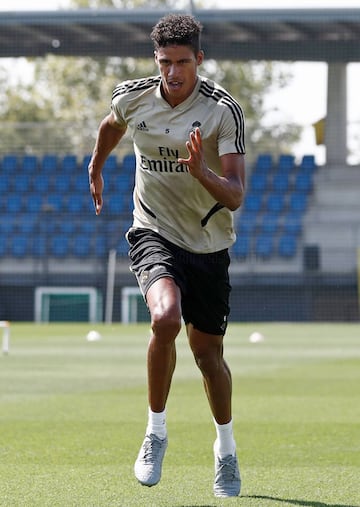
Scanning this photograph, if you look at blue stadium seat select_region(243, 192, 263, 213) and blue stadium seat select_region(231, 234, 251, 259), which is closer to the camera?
blue stadium seat select_region(231, 234, 251, 259)

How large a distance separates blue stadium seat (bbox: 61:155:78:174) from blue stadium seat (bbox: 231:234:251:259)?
638 centimetres

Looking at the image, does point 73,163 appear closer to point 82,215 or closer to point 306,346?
point 82,215

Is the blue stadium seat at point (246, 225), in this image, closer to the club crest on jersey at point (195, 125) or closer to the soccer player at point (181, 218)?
the soccer player at point (181, 218)

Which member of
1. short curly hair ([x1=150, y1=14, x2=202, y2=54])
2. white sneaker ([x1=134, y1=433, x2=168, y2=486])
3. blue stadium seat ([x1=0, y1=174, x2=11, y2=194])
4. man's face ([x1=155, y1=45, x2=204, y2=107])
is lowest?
white sneaker ([x1=134, y1=433, x2=168, y2=486])

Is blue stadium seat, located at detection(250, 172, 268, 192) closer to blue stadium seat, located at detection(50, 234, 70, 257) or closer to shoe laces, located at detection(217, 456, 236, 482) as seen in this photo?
blue stadium seat, located at detection(50, 234, 70, 257)

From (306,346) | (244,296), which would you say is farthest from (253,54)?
(306,346)

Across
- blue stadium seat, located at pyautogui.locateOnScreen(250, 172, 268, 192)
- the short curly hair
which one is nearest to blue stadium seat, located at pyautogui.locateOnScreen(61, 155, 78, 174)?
blue stadium seat, located at pyautogui.locateOnScreen(250, 172, 268, 192)

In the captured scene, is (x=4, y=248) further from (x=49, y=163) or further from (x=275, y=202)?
(x=275, y=202)

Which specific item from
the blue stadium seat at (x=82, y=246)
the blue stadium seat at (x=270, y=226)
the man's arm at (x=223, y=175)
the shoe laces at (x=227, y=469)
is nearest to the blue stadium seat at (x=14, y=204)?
the blue stadium seat at (x=82, y=246)

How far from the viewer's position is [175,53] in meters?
5.59

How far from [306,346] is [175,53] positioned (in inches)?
635

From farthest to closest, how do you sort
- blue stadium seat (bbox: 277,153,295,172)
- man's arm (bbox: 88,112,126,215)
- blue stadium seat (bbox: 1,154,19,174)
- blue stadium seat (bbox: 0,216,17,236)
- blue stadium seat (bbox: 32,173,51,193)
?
blue stadium seat (bbox: 1,154,19,174) < blue stadium seat (bbox: 32,173,51,193) < blue stadium seat (bbox: 277,153,295,172) < blue stadium seat (bbox: 0,216,17,236) < man's arm (bbox: 88,112,126,215)

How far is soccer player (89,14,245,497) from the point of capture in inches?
221

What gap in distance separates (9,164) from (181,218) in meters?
32.2
